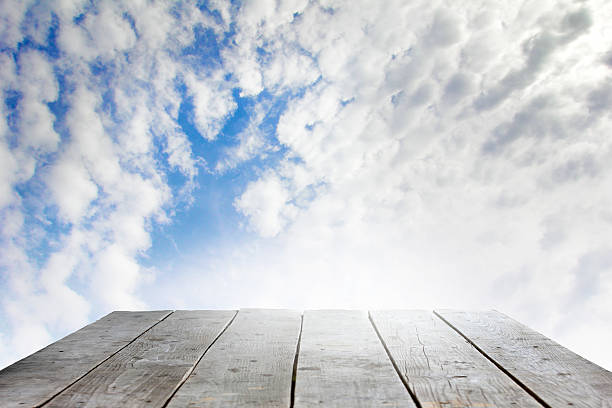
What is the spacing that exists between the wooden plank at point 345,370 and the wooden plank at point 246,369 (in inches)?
1.8

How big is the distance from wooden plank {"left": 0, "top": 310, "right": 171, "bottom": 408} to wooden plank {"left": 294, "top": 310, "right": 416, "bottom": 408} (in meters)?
0.63

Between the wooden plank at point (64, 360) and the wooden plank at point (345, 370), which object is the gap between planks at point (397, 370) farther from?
the wooden plank at point (64, 360)

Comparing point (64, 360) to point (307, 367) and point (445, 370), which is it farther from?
point (445, 370)

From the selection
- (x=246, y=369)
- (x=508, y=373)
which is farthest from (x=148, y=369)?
(x=508, y=373)

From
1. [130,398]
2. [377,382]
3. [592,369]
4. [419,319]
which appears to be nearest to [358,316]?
[419,319]

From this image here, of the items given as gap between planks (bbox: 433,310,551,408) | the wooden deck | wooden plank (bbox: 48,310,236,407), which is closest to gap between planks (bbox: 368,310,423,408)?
the wooden deck

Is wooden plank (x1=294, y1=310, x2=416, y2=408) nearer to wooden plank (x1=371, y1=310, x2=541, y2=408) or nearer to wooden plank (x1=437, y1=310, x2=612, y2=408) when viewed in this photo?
wooden plank (x1=371, y1=310, x2=541, y2=408)

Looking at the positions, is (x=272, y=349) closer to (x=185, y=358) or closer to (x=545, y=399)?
(x=185, y=358)

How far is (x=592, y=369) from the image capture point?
3.87 feet

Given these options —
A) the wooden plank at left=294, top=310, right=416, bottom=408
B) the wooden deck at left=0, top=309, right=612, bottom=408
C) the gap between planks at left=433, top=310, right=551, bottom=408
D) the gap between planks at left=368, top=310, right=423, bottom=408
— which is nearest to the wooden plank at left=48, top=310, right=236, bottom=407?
the wooden deck at left=0, top=309, right=612, bottom=408

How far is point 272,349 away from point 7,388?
717 millimetres

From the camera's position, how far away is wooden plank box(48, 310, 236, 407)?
101 centimetres

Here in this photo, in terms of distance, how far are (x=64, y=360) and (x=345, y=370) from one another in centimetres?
86

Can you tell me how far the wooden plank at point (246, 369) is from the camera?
3.23 ft
